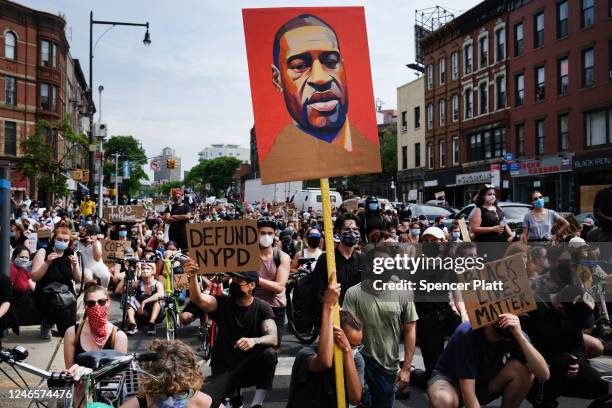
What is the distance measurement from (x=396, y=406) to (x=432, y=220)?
15136 mm

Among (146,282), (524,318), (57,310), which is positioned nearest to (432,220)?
(146,282)

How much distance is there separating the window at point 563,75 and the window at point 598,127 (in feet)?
7.23

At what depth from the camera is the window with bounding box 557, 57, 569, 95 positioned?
30438 millimetres

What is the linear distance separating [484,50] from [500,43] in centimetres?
170

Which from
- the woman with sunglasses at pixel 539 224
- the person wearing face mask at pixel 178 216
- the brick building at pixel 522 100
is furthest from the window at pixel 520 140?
the person wearing face mask at pixel 178 216

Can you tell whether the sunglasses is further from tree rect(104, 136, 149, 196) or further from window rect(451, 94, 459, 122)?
tree rect(104, 136, 149, 196)

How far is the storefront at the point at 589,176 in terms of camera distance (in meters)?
27.6

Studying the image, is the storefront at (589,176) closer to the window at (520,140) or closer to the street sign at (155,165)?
the window at (520,140)

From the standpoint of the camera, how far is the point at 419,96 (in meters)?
47.0

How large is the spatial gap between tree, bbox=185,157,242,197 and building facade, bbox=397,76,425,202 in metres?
99.2

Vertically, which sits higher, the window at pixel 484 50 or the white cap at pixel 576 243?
the window at pixel 484 50

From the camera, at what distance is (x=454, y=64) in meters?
41.6

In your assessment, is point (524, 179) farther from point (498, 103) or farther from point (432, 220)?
point (432, 220)

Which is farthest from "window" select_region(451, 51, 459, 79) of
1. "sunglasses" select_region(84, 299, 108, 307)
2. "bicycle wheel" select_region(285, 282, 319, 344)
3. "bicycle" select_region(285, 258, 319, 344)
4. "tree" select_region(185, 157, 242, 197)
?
"tree" select_region(185, 157, 242, 197)
